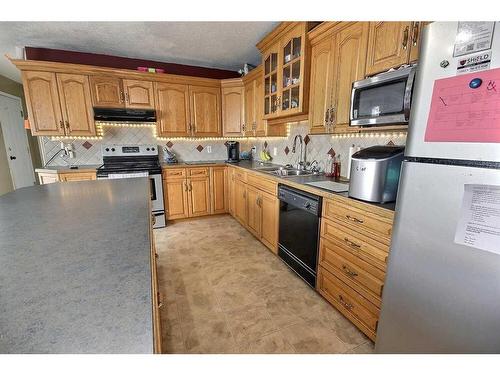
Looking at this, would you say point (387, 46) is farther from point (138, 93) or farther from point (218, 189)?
point (138, 93)

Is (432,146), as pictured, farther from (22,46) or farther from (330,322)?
(22,46)

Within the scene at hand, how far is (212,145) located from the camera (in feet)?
13.6

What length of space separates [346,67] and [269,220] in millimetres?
1624

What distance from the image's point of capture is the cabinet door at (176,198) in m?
3.45

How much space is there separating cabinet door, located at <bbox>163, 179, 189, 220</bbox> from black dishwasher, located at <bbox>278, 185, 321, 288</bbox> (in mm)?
1853

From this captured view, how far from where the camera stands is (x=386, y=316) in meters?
1.17

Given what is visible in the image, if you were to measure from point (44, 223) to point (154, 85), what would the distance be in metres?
2.95

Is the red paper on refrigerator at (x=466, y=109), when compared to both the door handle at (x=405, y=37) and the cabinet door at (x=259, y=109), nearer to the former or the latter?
the door handle at (x=405, y=37)

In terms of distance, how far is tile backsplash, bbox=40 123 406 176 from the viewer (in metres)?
2.23

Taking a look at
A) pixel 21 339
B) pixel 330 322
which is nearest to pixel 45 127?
pixel 21 339

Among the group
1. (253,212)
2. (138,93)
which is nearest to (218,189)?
(253,212)

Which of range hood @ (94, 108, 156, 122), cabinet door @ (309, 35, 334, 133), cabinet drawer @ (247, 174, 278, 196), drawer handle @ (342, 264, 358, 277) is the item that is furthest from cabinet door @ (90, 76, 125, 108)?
drawer handle @ (342, 264, 358, 277)

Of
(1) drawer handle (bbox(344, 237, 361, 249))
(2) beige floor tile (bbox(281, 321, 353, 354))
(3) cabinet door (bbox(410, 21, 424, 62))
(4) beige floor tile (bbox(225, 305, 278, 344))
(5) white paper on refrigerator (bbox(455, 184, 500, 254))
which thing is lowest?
(4) beige floor tile (bbox(225, 305, 278, 344))

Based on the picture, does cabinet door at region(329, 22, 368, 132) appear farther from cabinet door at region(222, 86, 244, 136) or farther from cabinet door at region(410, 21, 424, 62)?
cabinet door at region(222, 86, 244, 136)
